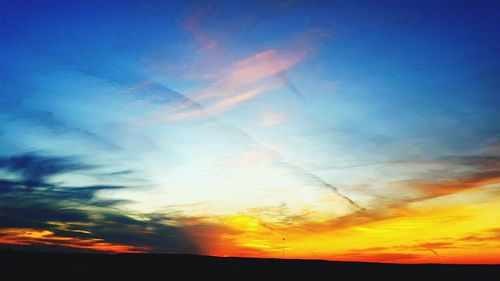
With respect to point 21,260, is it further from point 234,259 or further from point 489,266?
point 489,266

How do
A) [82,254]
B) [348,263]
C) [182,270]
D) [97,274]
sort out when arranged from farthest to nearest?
[348,263] < [82,254] < [182,270] < [97,274]

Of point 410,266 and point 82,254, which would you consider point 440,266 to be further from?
point 82,254

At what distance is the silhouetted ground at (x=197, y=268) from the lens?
1747 centimetres

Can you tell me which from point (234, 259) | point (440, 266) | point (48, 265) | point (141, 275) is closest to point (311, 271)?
point (234, 259)

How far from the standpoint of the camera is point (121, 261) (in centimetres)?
2014

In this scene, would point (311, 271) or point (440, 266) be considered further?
point (440, 266)

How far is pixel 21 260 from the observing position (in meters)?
18.1

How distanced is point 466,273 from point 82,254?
955 inches

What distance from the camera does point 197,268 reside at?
66.6 feet

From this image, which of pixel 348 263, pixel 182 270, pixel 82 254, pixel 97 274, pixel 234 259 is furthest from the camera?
pixel 348 263

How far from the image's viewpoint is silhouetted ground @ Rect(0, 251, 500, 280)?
17.5 m

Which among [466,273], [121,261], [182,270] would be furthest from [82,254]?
[466,273]

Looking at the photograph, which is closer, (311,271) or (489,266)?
(311,271)

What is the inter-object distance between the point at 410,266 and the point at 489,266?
6710 millimetres
